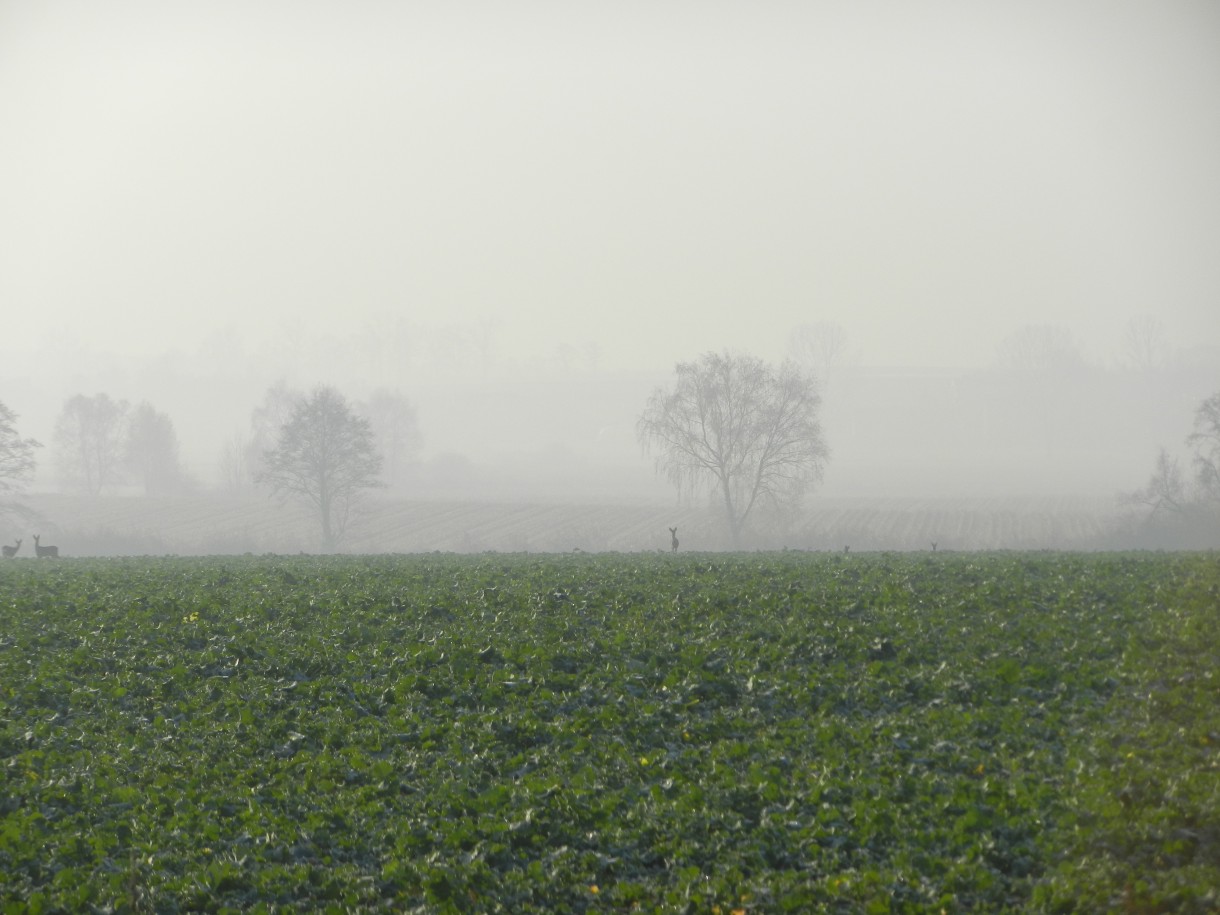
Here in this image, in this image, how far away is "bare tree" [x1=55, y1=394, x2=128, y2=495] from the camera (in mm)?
109250

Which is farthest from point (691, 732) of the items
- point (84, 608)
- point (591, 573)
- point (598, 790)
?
point (84, 608)

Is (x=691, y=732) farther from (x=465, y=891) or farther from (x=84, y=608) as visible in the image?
(x=84, y=608)

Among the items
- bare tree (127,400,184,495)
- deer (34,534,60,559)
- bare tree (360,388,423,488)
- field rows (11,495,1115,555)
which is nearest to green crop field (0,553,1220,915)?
deer (34,534,60,559)

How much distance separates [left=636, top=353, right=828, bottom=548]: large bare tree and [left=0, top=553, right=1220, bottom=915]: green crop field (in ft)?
156

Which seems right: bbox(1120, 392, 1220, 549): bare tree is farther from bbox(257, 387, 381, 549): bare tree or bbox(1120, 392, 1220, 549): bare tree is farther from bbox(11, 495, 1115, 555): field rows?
bbox(257, 387, 381, 549): bare tree

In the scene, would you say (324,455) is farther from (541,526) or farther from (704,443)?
(704,443)

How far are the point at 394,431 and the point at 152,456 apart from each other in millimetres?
26835

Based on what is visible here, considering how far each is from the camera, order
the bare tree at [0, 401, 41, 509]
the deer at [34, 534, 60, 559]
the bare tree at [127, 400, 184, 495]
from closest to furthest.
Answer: the deer at [34, 534, 60, 559] → the bare tree at [0, 401, 41, 509] → the bare tree at [127, 400, 184, 495]

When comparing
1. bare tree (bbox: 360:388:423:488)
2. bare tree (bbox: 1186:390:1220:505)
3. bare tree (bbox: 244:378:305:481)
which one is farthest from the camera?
bare tree (bbox: 244:378:305:481)

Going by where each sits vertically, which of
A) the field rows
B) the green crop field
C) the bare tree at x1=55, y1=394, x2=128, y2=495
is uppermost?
the bare tree at x1=55, y1=394, x2=128, y2=495

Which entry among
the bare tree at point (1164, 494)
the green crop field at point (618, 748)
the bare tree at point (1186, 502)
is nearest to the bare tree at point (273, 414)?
the bare tree at point (1164, 494)

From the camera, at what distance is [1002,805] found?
34.8 feet

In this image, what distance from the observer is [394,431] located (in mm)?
119688

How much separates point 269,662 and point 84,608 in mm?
5746
